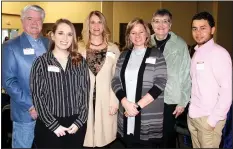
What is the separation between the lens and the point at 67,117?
216 centimetres

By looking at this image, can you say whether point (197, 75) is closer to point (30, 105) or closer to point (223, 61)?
point (223, 61)

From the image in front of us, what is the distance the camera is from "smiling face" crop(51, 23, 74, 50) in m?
2.18

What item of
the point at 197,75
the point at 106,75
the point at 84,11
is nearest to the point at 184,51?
the point at 197,75

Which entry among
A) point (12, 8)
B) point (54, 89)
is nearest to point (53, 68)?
point (54, 89)

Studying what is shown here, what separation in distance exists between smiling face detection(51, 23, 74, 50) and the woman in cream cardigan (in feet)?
1.23

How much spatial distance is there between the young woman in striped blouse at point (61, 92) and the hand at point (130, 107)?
362mm

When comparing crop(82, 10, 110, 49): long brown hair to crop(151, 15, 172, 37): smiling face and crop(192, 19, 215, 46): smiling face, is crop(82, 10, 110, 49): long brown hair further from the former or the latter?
crop(192, 19, 215, 46): smiling face

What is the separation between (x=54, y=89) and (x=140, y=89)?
732mm

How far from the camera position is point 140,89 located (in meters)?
2.37

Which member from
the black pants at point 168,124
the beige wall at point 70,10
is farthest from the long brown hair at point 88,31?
the beige wall at point 70,10

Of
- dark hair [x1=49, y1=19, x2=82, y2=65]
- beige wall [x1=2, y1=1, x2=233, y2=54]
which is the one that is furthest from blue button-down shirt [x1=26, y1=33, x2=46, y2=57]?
beige wall [x1=2, y1=1, x2=233, y2=54]

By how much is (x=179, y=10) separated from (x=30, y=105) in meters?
6.65

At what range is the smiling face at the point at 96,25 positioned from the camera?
2551 mm

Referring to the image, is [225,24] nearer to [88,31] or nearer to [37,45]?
[88,31]
